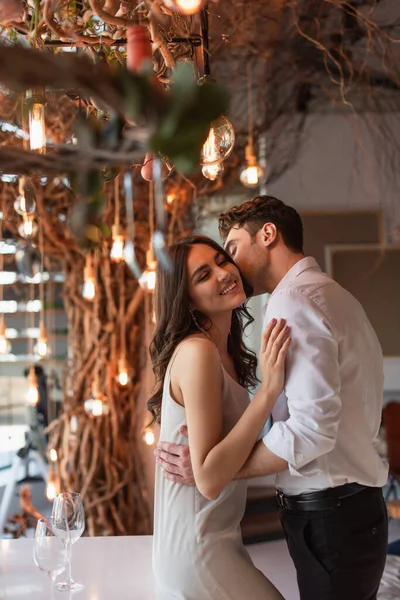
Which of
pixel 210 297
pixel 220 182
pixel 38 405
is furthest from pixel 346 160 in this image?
pixel 210 297

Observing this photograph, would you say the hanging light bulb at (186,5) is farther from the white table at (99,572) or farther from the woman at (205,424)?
the white table at (99,572)

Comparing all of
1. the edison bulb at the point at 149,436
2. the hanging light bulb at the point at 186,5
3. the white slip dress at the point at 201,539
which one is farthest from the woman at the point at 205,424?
the edison bulb at the point at 149,436

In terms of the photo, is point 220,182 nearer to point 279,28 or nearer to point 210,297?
point 279,28

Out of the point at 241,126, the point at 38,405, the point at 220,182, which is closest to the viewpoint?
the point at 220,182

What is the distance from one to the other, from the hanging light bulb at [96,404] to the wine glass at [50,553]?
8.59ft

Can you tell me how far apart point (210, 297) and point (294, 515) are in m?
0.56

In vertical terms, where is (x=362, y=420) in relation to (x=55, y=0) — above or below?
below

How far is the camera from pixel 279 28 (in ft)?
15.3

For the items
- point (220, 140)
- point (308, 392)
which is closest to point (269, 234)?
point (220, 140)

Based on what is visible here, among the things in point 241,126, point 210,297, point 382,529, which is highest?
point 241,126

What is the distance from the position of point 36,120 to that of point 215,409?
732 mm

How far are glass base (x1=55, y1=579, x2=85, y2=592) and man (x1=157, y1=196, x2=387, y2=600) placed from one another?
32 centimetres

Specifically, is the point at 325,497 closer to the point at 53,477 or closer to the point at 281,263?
the point at 281,263

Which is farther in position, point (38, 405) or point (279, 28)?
point (38, 405)
